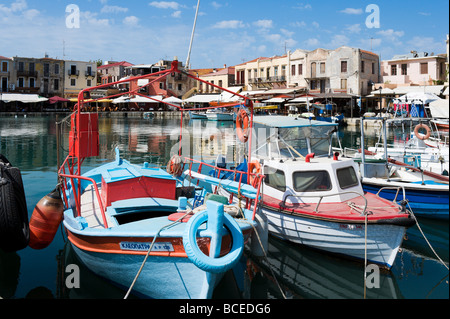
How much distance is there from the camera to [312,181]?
30.3 ft

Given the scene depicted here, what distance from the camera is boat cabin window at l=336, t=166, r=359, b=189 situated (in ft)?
30.5

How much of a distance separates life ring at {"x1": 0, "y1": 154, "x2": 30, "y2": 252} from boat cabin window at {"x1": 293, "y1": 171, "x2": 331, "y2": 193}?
585 centimetres

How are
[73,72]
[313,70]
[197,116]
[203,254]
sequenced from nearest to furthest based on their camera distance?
1. [203,254]
2. [313,70]
3. [197,116]
4. [73,72]

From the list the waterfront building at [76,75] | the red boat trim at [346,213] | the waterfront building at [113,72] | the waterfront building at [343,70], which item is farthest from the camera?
the waterfront building at [113,72]

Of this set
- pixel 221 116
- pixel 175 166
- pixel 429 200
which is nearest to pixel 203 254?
pixel 175 166

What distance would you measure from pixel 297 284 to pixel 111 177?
4402 mm

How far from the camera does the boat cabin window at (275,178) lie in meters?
9.55

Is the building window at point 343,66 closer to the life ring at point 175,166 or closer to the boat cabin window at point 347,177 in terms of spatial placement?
the boat cabin window at point 347,177

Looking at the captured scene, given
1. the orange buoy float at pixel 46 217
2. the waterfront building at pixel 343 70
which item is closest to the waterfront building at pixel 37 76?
the waterfront building at pixel 343 70

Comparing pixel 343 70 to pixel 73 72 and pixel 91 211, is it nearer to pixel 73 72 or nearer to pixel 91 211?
pixel 73 72

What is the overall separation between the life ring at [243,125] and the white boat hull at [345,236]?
193 cm

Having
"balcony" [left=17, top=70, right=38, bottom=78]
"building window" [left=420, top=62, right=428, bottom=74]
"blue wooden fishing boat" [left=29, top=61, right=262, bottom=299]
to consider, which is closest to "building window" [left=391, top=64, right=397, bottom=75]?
"building window" [left=420, top=62, right=428, bottom=74]

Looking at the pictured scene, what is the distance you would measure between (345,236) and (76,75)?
73724 mm

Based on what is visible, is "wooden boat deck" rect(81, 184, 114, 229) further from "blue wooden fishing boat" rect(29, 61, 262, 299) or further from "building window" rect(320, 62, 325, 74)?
"building window" rect(320, 62, 325, 74)
